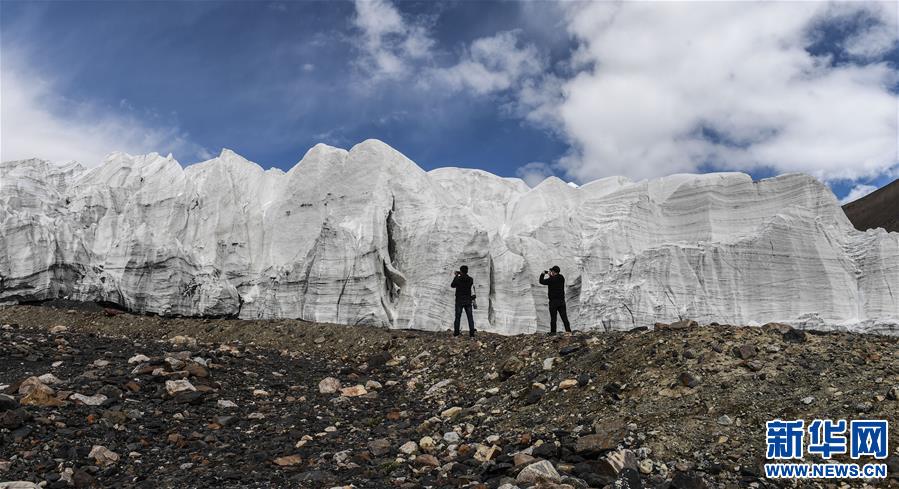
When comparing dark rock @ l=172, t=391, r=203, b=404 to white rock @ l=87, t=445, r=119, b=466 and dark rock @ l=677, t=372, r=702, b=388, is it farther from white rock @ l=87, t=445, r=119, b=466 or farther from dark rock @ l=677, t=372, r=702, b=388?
dark rock @ l=677, t=372, r=702, b=388

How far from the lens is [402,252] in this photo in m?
21.6

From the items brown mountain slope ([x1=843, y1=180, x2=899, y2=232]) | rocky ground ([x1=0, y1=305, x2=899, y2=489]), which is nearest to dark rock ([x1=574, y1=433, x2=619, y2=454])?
rocky ground ([x1=0, y1=305, x2=899, y2=489])

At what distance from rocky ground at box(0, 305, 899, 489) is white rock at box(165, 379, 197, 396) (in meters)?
0.02

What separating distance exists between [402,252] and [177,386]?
42.3 ft

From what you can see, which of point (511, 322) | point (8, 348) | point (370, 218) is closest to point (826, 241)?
point (511, 322)

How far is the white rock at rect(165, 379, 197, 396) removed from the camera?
8964mm

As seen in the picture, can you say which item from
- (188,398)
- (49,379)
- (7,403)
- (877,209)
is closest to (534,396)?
(188,398)

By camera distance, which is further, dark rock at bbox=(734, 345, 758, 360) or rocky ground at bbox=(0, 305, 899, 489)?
dark rock at bbox=(734, 345, 758, 360)

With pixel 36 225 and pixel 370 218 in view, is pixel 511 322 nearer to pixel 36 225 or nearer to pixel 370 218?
pixel 370 218

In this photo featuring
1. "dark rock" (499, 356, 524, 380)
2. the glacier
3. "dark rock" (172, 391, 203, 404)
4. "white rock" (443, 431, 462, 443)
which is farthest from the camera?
the glacier

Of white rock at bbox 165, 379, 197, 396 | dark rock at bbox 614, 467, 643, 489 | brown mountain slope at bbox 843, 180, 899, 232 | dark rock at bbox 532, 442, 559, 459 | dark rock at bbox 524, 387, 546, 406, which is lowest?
dark rock at bbox 614, 467, 643, 489

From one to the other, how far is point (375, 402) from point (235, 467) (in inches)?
116

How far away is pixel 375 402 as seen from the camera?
9.60 m

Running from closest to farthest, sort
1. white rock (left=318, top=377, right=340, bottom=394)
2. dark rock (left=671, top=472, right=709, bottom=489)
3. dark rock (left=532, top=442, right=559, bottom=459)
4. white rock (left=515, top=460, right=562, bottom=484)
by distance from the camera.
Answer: dark rock (left=671, top=472, right=709, bottom=489)
white rock (left=515, top=460, right=562, bottom=484)
dark rock (left=532, top=442, right=559, bottom=459)
white rock (left=318, top=377, right=340, bottom=394)
